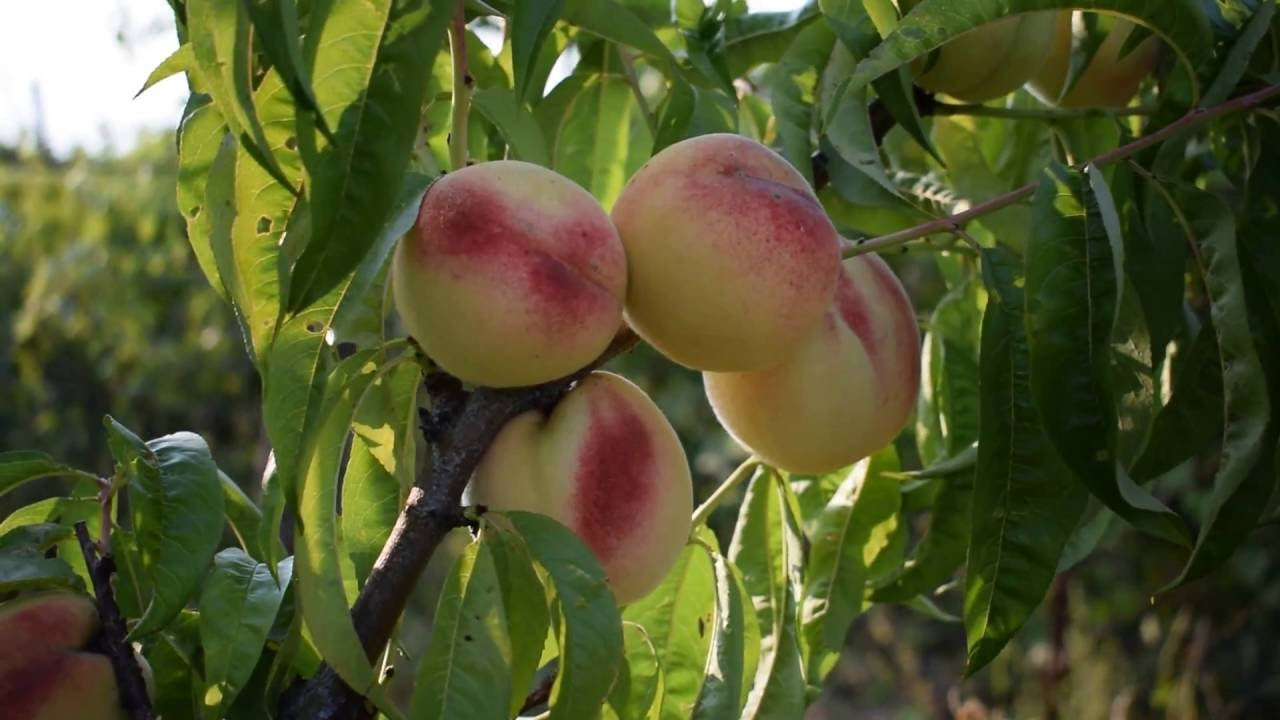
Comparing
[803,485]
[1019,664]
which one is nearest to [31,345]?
[1019,664]

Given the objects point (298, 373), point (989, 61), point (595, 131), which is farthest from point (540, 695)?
point (989, 61)

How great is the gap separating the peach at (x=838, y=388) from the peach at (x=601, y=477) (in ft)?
0.24

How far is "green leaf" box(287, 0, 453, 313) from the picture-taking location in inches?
23.0

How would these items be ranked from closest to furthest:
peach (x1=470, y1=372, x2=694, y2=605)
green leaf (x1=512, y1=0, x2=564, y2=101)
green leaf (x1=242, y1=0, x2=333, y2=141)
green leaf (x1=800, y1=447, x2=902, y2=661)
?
green leaf (x1=242, y1=0, x2=333, y2=141), green leaf (x1=512, y1=0, x2=564, y2=101), peach (x1=470, y1=372, x2=694, y2=605), green leaf (x1=800, y1=447, x2=902, y2=661)

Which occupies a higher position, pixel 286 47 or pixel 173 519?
pixel 286 47

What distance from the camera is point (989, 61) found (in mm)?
904

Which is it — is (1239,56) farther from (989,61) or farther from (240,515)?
(240,515)

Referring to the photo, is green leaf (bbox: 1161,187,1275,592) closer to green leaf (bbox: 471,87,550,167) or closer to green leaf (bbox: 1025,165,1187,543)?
green leaf (bbox: 1025,165,1187,543)

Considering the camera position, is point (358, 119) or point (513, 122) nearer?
point (358, 119)

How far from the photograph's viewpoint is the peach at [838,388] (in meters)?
0.82

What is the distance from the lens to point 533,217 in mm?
691

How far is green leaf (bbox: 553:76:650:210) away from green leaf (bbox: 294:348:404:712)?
306 mm

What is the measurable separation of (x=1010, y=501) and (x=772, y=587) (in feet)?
0.80

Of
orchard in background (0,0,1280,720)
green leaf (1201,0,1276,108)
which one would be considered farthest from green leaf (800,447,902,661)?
green leaf (1201,0,1276,108)
